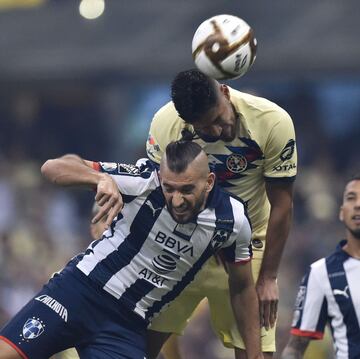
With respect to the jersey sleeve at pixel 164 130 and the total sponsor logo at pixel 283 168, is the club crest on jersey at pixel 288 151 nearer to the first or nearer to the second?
the total sponsor logo at pixel 283 168

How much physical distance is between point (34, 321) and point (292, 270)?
7823 millimetres

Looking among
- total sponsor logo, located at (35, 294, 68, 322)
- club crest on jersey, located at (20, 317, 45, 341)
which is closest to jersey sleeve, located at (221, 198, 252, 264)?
total sponsor logo, located at (35, 294, 68, 322)

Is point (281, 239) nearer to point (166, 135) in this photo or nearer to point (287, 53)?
point (166, 135)

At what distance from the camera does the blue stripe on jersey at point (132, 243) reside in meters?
8.07

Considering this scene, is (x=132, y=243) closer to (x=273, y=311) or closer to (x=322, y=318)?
(x=273, y=311)

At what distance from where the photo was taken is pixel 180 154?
7895 mm

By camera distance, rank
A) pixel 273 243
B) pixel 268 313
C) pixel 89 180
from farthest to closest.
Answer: pixel 268 313, pixel 273 243, pixel 89 180

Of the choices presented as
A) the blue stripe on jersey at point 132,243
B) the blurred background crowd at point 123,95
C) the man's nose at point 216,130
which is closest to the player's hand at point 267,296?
the blue stripe on jersey at point 132,243

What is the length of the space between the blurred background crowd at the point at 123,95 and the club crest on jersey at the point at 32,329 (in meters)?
7.01

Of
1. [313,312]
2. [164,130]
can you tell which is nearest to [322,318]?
[313,312]

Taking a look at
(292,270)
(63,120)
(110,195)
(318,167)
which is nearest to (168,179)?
(110,195)

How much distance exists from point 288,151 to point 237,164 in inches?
12.4

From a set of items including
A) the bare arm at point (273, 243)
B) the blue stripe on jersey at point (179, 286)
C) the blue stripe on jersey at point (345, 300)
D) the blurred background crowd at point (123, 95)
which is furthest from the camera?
the blurred background crowd at point (123, 95)

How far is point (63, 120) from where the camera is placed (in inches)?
805
